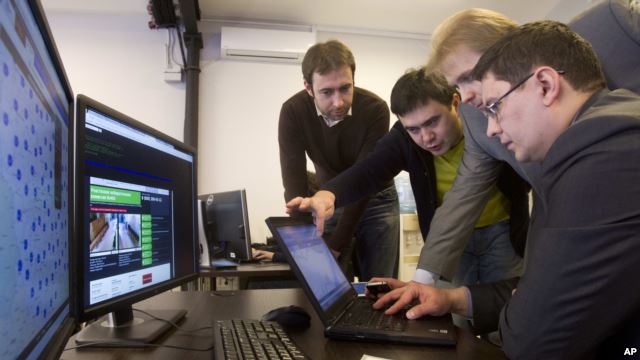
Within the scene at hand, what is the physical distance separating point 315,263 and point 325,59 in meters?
1.10

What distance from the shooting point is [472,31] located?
3.94 ft

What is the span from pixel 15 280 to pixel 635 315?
2.46 ft

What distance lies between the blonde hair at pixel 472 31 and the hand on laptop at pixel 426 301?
26.3 inches

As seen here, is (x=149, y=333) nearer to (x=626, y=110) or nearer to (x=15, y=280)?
(x=15, y=280)

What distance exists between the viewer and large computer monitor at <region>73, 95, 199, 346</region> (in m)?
0.66

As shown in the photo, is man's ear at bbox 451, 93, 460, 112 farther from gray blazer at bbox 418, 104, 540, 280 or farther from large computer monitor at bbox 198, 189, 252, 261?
large computer monitor at bbox 198, 189, 252, 261

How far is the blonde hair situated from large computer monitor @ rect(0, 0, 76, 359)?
3.27ft

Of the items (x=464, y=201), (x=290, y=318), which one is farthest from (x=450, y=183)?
(x=290, y=318)

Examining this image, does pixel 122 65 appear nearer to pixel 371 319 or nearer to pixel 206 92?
pixel 206 92

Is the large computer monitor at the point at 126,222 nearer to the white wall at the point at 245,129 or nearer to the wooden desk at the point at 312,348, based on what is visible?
the wooden desk at the point at 312,348

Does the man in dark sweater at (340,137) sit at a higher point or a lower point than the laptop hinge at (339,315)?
higher

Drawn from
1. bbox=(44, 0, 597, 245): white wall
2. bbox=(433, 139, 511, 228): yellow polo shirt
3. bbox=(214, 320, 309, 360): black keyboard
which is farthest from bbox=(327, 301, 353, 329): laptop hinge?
bbox=(44, 0, 597, 245): white wall

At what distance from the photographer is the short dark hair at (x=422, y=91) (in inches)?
54.7

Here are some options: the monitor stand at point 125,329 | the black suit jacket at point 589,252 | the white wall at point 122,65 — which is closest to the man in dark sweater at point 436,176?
the monitor stand at point 125,329
